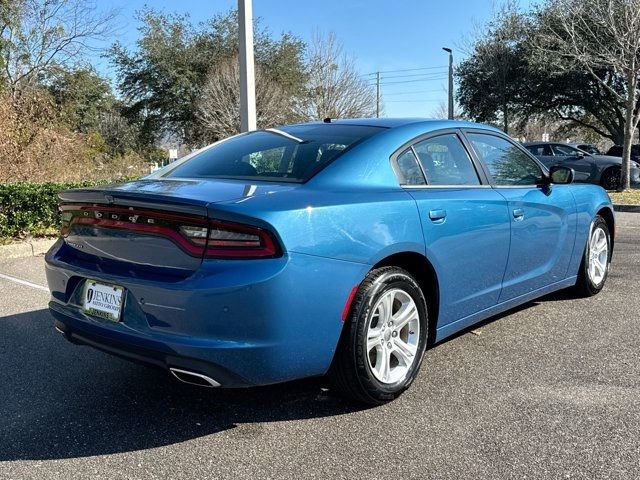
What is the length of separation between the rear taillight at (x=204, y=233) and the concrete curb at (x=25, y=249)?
5.74 meters

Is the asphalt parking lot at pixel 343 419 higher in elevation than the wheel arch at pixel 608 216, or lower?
lower

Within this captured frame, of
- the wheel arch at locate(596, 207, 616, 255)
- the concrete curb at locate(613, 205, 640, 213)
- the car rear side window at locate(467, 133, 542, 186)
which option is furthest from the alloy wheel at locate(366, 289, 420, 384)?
the concrete curb at locate(613, 205, 640, 213)

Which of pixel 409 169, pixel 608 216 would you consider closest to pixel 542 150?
pixel 608 216

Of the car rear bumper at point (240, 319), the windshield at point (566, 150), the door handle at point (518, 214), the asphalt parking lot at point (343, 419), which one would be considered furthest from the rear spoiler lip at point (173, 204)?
the windshield at point (566, 150)

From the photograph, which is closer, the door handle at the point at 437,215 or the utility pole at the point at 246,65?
the door handle at the point at 437,215

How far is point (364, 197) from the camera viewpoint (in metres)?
3.02

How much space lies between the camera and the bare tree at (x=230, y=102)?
2381cm

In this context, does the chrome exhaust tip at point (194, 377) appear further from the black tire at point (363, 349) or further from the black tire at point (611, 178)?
the black tire at point (611, 178)

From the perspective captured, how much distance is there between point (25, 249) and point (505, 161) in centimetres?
642

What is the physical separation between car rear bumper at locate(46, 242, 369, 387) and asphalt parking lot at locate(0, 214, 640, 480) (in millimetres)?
376

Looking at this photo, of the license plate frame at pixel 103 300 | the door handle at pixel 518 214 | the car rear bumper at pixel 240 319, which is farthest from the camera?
the door handle at pixel 518 214

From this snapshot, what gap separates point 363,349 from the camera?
2934 millimetres

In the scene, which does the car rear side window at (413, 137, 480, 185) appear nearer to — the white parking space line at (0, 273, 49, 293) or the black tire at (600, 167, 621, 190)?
the white parking space line at (0, 273, 49, 293)

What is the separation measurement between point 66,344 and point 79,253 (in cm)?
137
